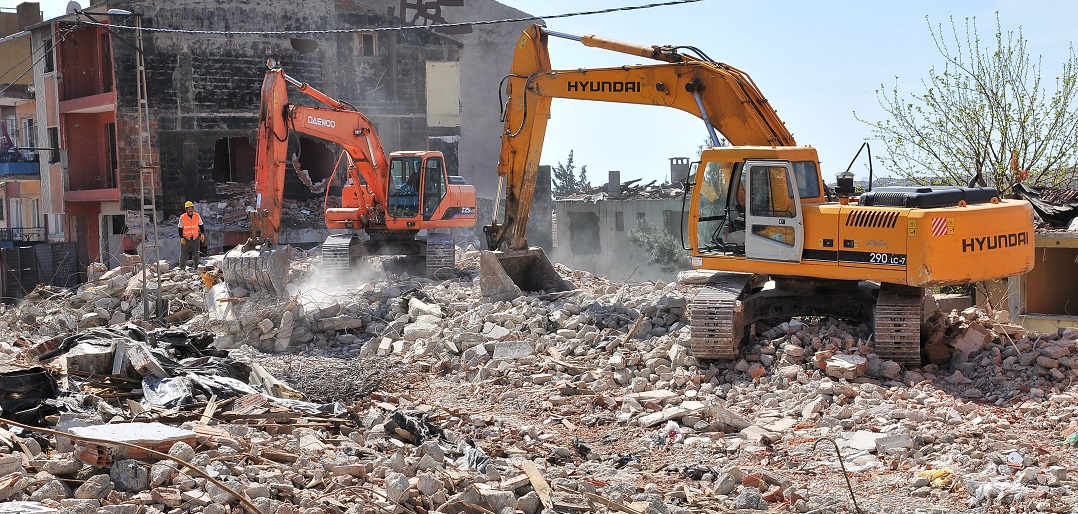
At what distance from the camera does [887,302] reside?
35.4 feet

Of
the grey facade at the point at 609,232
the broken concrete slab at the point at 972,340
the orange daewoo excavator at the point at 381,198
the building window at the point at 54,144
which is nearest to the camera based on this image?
the broken concrete slab at the point at 972,340

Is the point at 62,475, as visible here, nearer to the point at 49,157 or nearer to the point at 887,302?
the point at 887,302

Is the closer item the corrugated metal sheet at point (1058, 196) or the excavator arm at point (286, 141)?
the excavator arm at point (286, 141)

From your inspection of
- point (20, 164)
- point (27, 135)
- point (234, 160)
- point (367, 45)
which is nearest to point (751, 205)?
point (367, 45)

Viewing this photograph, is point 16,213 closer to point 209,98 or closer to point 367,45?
point 209,98

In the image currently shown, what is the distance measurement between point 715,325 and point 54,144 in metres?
27.6

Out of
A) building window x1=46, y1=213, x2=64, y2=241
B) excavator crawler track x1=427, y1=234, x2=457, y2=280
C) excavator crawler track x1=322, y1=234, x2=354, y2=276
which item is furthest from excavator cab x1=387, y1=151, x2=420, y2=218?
building window x1=46, y1=213, x2=64, y2=241

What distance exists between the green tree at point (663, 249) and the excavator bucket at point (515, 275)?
20792 millimetres

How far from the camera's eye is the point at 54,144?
32750 millimetres

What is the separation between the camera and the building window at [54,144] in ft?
106

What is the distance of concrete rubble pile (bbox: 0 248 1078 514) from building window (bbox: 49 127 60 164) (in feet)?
68.1

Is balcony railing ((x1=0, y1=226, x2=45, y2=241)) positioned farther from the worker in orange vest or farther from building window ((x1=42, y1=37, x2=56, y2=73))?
the worker in orange vest

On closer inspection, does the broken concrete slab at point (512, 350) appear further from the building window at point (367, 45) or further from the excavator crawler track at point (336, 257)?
the building window at point (367, 45)

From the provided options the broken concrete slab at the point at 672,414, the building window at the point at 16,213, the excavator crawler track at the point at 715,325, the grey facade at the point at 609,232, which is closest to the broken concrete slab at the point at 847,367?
the excavator crawler track at the point at 715,325
